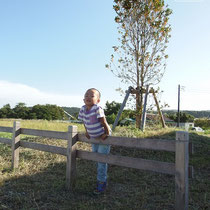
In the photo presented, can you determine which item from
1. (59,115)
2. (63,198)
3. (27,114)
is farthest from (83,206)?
(59,115)

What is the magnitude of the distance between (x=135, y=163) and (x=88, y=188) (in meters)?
1.16

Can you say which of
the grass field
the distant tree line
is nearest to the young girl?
the grass field

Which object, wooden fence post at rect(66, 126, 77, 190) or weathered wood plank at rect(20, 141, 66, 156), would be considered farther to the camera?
weathered wood plank at rect(20, 141, 66, 156)

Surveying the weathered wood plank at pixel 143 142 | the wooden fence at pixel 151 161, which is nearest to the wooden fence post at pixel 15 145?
the wooden fence at pixel 151 161

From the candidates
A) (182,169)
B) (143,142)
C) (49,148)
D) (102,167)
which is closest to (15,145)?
(49,148)

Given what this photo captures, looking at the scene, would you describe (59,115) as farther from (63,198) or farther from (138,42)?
(63,198)

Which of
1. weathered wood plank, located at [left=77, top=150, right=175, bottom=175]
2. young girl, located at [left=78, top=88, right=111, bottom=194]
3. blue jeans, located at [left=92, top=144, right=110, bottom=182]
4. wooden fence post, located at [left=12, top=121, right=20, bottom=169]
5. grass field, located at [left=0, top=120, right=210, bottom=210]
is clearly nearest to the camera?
weathered wood plank, located at [left=77, top=150, right=175, bottom=175]

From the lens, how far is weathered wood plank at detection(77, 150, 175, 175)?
2.76m

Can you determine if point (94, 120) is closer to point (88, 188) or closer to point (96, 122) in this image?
point (96, 122)

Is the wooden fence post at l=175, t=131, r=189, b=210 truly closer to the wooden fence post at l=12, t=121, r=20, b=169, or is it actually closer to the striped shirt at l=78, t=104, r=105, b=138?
the striped shirt at l=78, t=104, r=105, b=138

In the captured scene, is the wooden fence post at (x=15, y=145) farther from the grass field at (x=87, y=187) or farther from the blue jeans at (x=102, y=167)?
the blue jeans at (x=102, y=167)

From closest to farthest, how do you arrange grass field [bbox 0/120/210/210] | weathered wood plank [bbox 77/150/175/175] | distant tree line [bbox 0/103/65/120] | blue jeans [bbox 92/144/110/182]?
1. weathered wood plank [bbox 77/150/175/175]
2. grass field [bbox 0/120/210/210]
3. blue jeans [bbox 92/144/110/182]
4. distant tree line [bbox 0/103/65/120]

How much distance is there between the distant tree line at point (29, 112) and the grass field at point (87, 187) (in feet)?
189

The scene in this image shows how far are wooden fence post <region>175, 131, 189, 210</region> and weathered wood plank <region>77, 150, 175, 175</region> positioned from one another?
0.10 m
